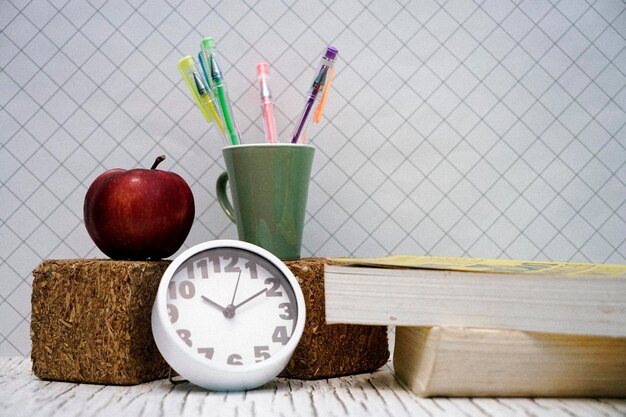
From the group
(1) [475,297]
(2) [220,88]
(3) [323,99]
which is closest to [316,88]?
(3) [323,99]

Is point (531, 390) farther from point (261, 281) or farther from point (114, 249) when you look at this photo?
point (114, 249)

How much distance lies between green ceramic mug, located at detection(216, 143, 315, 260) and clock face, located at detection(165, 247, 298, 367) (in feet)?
0.26

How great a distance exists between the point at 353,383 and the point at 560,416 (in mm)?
290

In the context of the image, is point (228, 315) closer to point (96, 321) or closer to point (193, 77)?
point (96, 321)

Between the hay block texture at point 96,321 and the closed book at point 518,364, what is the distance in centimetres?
38

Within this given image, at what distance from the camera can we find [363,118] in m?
1.21

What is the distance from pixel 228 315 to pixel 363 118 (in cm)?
48

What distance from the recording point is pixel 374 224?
1199mm

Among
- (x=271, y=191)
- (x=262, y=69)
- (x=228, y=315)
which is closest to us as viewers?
(x=228, y=315)

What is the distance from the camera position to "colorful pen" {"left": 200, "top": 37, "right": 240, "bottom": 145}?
1.03m

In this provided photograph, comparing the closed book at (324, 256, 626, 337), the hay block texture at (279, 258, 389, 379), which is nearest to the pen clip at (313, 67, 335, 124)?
the hay block texture at (279, 258, 389, 379)

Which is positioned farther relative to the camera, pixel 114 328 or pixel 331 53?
pixel 331 53

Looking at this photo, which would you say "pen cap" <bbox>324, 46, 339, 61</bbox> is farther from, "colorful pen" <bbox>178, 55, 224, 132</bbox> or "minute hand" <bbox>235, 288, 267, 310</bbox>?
"minute hand" <bbox>235, 288, 267, 310</bbox>

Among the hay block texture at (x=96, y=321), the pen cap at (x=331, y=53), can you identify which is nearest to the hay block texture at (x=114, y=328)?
the hay block texture at (x=96, y=321)
